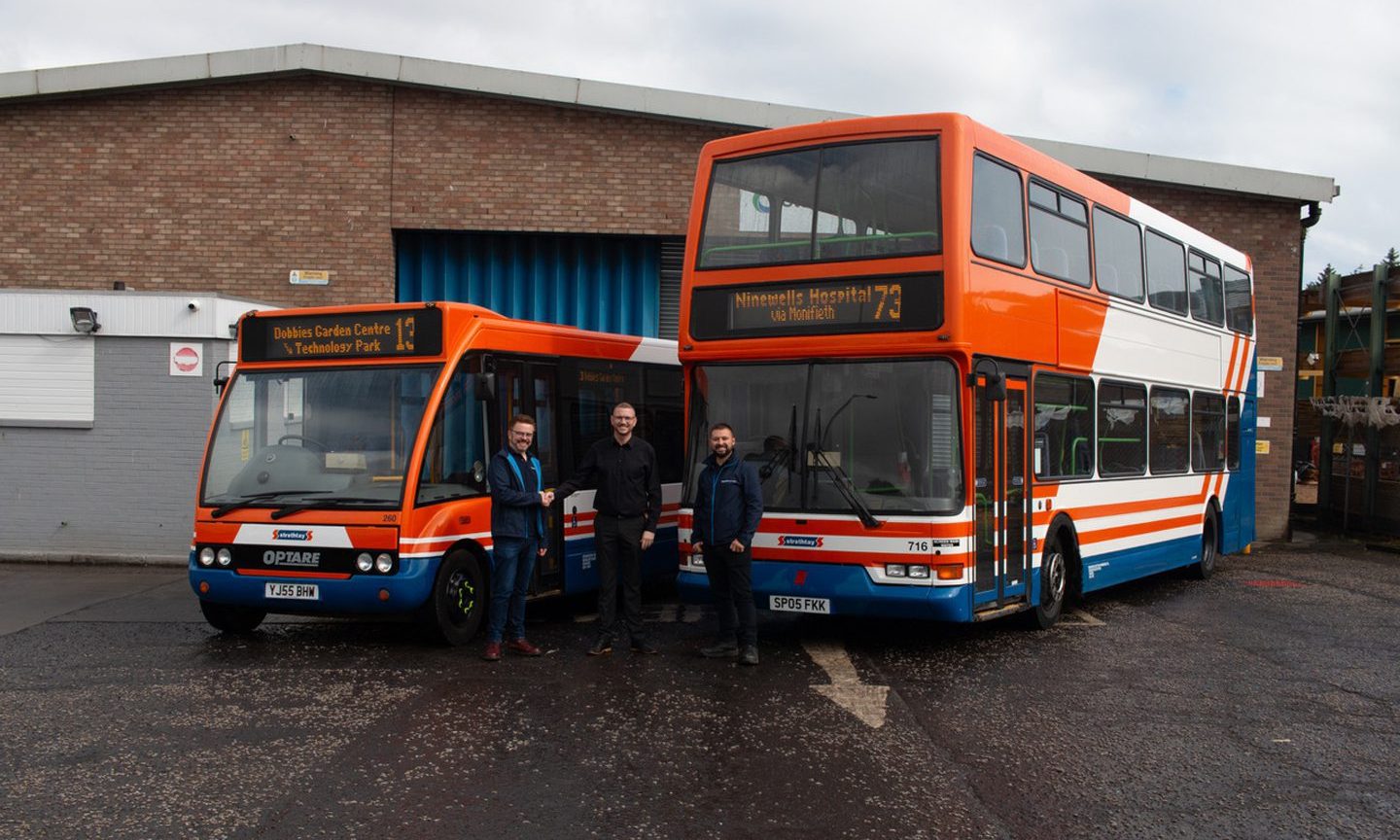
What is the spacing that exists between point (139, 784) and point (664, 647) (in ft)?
14.2

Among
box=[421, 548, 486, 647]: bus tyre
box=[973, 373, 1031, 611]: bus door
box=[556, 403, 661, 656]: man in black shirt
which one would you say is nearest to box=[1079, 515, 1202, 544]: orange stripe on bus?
box=[973, 373, 1031, 611]: bus door

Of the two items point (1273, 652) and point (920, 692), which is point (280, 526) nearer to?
point (920, 692)

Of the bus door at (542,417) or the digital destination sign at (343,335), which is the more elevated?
the digital destination sign at (343,335)

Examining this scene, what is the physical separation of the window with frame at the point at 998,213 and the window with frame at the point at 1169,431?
3580 millimetres

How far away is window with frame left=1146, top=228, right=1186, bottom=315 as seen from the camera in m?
12.4

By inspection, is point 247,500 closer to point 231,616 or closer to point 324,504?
point 324,504

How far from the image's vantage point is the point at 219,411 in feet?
32.2

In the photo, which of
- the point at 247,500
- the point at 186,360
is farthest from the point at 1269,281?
the point at 247,500

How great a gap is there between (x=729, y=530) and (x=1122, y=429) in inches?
189

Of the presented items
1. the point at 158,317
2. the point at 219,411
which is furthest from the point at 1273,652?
the point at 158,317

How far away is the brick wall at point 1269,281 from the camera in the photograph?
1891 centimetres

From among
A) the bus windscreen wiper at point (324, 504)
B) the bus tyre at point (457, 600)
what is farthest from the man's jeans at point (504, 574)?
the bus windscreen wiper at point (324, 504)

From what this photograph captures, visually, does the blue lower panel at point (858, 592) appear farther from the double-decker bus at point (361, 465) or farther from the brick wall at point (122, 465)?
the brick wall at point (122, 465)

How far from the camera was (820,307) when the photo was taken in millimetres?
9148
